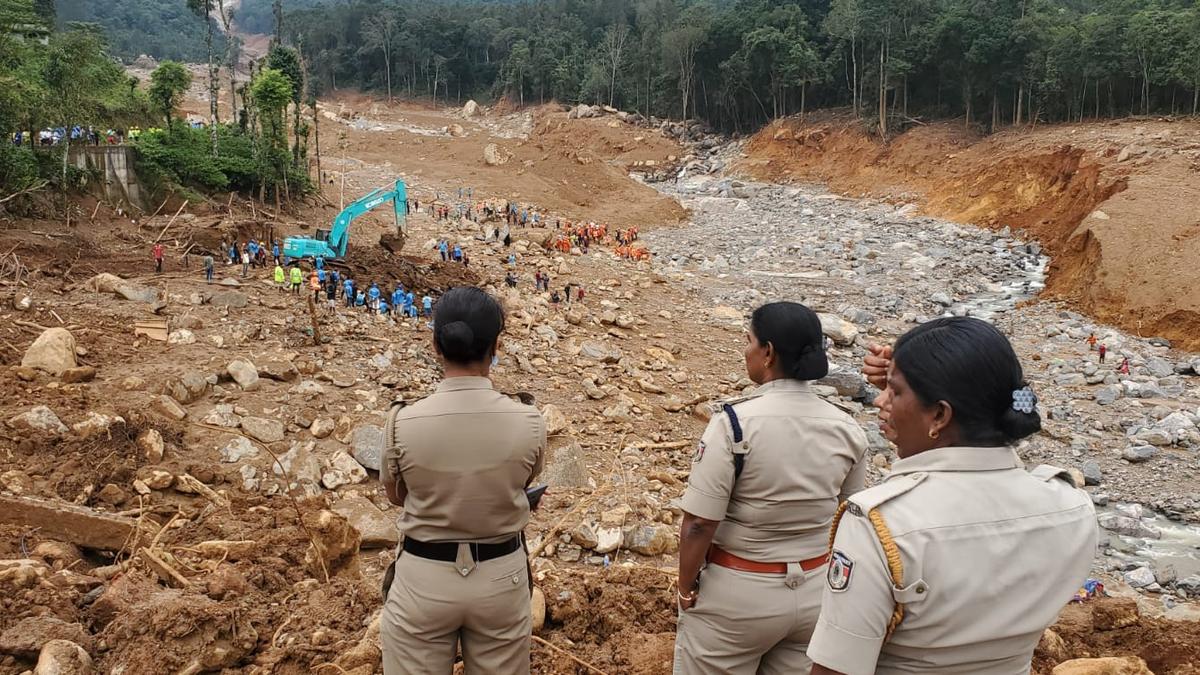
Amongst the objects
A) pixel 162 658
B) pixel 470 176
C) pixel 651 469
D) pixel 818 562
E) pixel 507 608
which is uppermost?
pixel 470 176

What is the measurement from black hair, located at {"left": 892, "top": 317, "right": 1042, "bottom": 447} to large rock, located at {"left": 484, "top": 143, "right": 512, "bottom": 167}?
96.1 ft

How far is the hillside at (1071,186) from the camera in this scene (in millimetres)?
14047

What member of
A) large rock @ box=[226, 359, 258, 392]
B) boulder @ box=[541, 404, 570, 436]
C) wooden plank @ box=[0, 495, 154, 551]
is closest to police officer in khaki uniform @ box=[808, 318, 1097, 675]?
wooden plank @ box=[0, 495, 154, 551]

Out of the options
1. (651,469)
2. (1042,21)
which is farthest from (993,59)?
(651,469)

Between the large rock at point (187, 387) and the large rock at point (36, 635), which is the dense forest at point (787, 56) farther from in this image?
the large rock at point (36, 635)

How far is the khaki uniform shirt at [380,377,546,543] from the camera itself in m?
2.20

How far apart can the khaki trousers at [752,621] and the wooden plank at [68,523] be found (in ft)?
11.8

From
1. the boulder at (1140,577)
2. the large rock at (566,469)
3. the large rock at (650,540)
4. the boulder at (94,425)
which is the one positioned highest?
the boulder at (94,425)

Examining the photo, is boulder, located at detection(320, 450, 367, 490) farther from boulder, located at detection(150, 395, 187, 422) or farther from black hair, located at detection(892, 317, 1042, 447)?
black hair, located at detection(892, 317, 1042, 447)

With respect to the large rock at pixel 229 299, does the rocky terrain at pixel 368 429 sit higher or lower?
lower

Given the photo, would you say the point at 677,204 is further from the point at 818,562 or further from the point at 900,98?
the point at 818,562

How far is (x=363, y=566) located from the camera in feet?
16.9

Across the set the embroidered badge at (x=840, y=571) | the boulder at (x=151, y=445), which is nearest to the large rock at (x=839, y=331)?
the boulder at (x=151, y=445)

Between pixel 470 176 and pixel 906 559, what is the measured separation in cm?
2744
